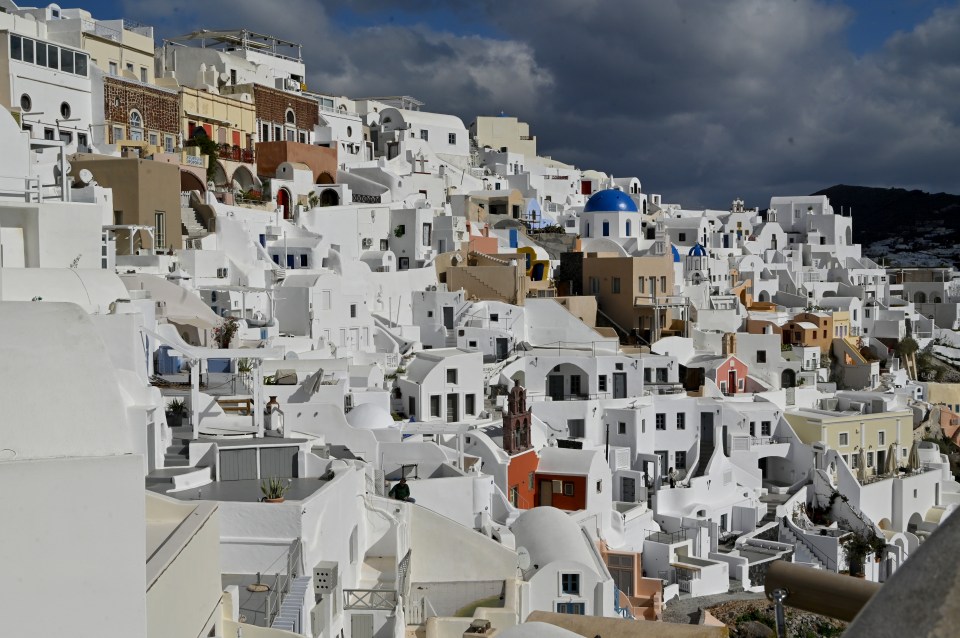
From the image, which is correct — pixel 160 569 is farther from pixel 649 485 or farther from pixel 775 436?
pixel 775 436

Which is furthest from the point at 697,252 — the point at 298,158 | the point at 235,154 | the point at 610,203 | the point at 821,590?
the point at 821,590

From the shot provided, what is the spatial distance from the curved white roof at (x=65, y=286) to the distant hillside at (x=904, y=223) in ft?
288

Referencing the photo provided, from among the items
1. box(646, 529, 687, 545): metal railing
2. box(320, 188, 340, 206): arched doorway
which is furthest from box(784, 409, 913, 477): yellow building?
box(320, 188, 340, 206): arched doorway

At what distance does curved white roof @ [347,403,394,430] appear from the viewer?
70.4ft

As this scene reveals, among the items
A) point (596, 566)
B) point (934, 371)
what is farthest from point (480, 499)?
point (934, 371)

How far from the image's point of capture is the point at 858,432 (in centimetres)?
3419

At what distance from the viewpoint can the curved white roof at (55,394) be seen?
16.3 feet

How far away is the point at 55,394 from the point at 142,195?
2550 cm

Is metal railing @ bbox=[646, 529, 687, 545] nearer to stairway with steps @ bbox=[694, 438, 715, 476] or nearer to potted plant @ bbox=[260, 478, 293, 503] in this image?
stairway with steps @ bbox=[694, 438, 715, 476]

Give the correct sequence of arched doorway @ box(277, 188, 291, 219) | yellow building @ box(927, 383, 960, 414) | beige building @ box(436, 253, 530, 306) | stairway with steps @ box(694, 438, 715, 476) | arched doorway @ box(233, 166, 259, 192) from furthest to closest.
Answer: yellow building @ box(927, 383, 960, 414)
arched doorway @ box(233, 166, 259, 192)
arched doorway @ box(277, 188, 291, 219)
beige building @ box(436, 253, 530, 306)
stairway with steps @ box(694, 438, 715, 476)

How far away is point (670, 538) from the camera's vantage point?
27031 mm

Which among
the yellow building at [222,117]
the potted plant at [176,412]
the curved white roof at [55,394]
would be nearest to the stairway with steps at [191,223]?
the yellow building at [222,117]

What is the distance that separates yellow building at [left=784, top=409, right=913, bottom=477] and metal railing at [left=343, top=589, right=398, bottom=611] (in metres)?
22.5

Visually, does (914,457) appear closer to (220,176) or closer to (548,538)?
(548,538)
